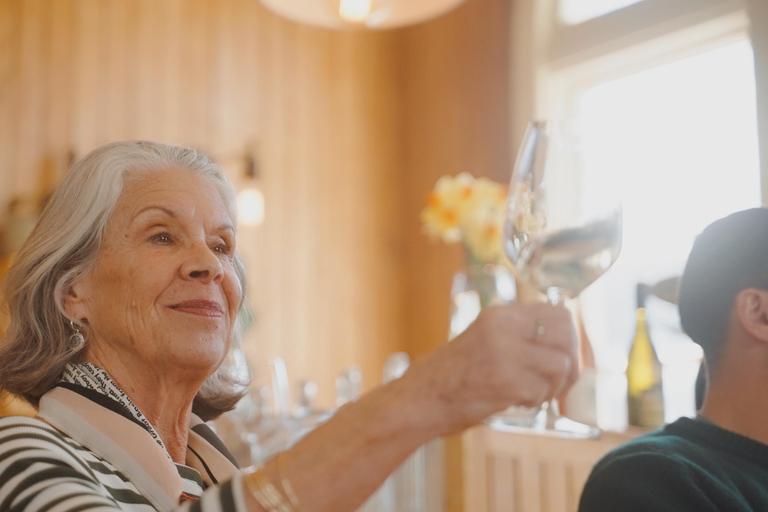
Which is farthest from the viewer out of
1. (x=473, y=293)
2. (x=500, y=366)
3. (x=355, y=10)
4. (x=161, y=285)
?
(x=473, y=293)

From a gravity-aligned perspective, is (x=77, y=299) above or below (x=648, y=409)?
above

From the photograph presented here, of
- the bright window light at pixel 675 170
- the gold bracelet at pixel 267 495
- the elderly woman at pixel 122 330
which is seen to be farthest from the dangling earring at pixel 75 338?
the bright window light at pixel 675 170

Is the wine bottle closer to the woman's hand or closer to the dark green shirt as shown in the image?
the dark green shirt

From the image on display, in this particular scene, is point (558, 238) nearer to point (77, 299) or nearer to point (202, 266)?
point (202, 266)

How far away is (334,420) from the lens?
566 millimetres

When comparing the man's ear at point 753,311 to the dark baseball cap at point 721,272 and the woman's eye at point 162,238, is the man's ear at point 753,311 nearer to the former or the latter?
the dark baseball cap at point 721,272

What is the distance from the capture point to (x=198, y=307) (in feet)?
3.11

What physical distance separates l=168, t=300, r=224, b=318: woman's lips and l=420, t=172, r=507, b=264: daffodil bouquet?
5.54ft

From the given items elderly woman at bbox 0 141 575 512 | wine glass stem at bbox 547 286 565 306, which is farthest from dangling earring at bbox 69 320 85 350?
wine glass stem at bbox 547 286 565 306

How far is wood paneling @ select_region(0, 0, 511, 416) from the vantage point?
3.32 metres

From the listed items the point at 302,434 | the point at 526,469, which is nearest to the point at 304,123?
the point at 302,434

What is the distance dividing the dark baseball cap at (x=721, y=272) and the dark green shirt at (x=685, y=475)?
0.56ft

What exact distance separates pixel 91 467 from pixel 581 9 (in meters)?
3.30

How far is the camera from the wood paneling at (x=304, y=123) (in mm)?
3316
